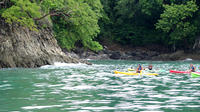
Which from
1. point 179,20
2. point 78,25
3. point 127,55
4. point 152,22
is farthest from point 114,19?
point 78,25

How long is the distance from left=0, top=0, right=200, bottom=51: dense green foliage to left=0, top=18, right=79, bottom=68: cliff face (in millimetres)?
1123

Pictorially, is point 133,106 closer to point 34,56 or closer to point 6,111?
point 6,111

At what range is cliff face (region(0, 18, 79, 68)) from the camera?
40.2 meters

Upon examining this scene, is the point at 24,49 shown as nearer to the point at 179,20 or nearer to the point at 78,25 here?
the point at 78,25

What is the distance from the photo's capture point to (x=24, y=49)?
137 ft

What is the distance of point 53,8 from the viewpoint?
167 ft

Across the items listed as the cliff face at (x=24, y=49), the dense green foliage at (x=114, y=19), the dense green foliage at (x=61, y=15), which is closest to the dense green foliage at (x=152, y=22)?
the dense green foliage at (x=114, y=19)

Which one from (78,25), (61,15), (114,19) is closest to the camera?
(61,15)

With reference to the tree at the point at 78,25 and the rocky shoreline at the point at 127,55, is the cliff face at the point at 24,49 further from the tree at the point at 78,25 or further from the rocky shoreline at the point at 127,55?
the rocky shoreline at the point at 127,55

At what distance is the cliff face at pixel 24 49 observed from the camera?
40.2m

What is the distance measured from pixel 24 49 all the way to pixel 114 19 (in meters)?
53.0

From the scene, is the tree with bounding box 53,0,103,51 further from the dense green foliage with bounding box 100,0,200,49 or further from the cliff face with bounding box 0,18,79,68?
the dense green foliage with bounding box 100,0,200,49

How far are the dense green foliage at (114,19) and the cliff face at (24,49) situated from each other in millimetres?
1123

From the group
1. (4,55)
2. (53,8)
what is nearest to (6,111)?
(4,55)
